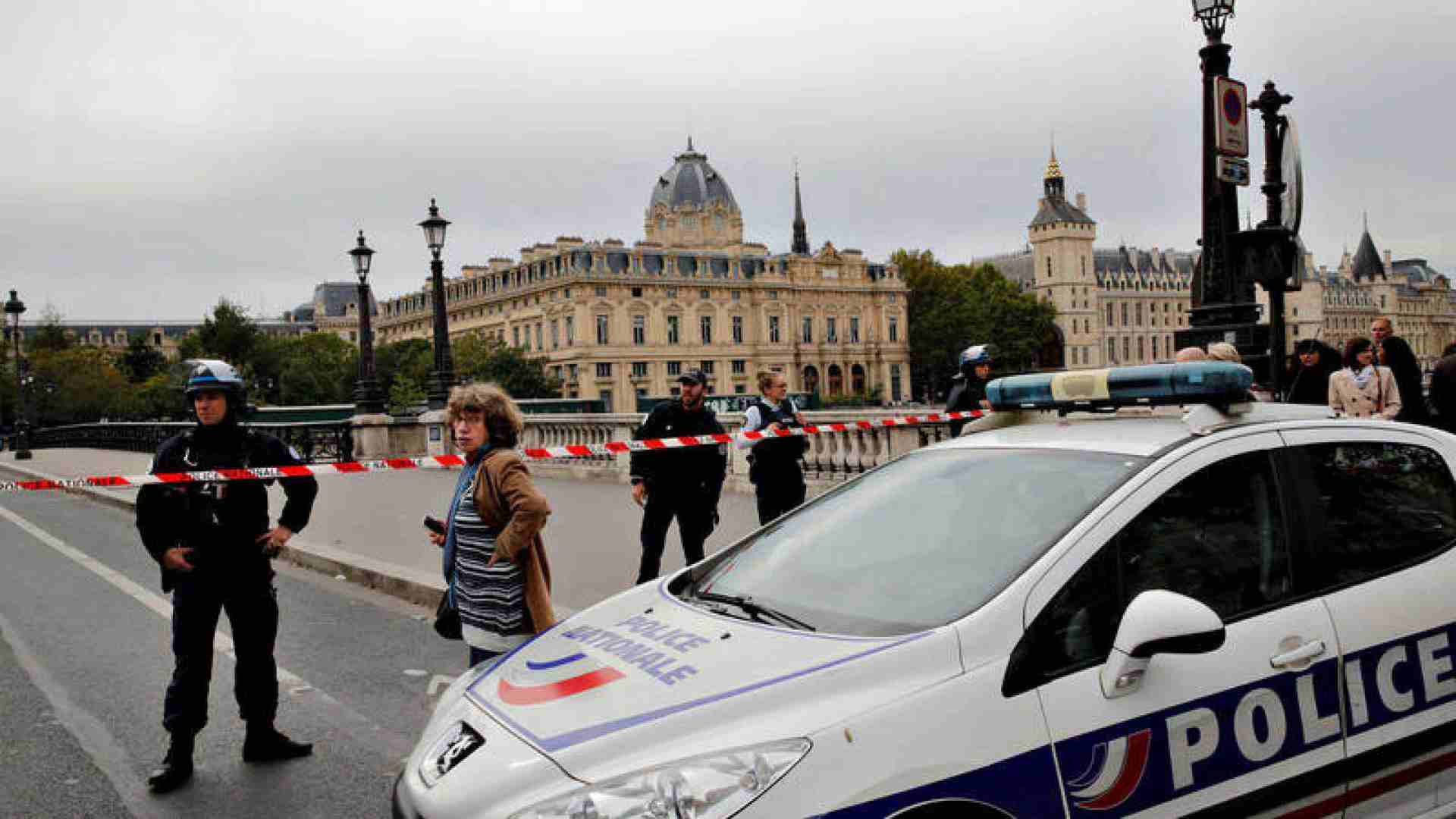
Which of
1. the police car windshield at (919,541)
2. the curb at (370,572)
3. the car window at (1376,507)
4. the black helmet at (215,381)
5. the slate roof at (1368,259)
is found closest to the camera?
the police car windshield at (919,541)

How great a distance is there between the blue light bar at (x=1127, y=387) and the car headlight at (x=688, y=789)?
1.87 meters

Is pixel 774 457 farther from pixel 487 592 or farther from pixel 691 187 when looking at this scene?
pixel 691 187

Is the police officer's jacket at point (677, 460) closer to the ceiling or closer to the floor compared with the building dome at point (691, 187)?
closer to the floor

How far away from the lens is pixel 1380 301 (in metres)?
157

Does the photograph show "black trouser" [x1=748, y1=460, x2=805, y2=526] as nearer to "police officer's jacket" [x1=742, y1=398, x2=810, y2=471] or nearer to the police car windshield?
"police officer's jacket" [x1=742, y1=398, x2=810, y2=471]

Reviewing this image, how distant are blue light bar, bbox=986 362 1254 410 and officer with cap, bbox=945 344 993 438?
19.1ft

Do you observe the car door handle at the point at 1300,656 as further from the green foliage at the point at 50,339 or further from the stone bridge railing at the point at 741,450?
the green foliage at the point at 50,339

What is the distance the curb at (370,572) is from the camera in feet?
29.8

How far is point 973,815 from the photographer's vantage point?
265 centimetres

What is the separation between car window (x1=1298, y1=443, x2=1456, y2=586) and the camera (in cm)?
347

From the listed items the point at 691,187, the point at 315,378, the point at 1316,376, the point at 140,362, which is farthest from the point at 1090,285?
the point at 1316,376

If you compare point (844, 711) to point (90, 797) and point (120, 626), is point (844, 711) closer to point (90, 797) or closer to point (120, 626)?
point (90, 797)

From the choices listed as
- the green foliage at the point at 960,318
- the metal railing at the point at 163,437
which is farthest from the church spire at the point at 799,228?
the metal railing at the point at 163,437

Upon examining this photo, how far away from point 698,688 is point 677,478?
5.44 m
